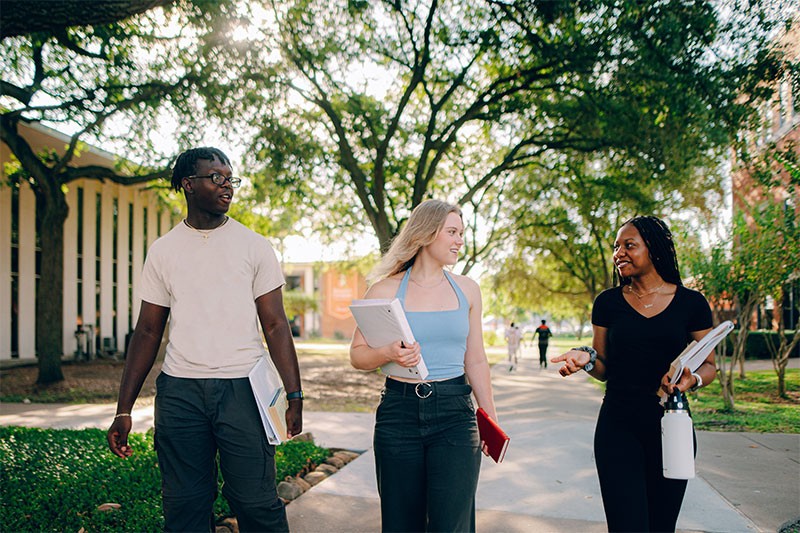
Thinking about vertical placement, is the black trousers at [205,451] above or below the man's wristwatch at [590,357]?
below

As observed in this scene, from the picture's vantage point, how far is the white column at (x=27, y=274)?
68.4 feet

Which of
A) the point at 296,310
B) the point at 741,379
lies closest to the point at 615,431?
the point at 741,379

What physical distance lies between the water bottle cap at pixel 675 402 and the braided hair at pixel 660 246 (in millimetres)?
664

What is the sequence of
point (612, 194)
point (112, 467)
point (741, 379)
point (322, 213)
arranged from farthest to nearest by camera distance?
1. point (322, 213)
2. point (612, 194)
3. point (741, 379)
4. point (112, 467)

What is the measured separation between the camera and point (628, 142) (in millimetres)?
13508

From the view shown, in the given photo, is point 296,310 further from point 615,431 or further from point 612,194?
point 615,431

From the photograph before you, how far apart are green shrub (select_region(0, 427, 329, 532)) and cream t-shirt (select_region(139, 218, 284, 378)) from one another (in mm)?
1846

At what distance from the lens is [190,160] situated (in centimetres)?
336

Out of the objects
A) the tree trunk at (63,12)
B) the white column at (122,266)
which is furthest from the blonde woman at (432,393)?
the white column at (122,266)

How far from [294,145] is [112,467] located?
392 inches

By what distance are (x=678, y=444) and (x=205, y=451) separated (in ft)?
7.06

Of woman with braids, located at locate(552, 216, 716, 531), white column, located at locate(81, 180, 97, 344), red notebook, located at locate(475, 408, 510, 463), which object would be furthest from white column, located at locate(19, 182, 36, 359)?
woman with braids, located at locate(552, 216, 716, 531)

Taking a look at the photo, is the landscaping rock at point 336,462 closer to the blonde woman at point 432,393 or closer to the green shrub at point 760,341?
the blonde woman at point 432,393

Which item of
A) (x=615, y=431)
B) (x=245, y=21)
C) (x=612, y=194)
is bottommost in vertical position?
A: (x=615, y=431)
